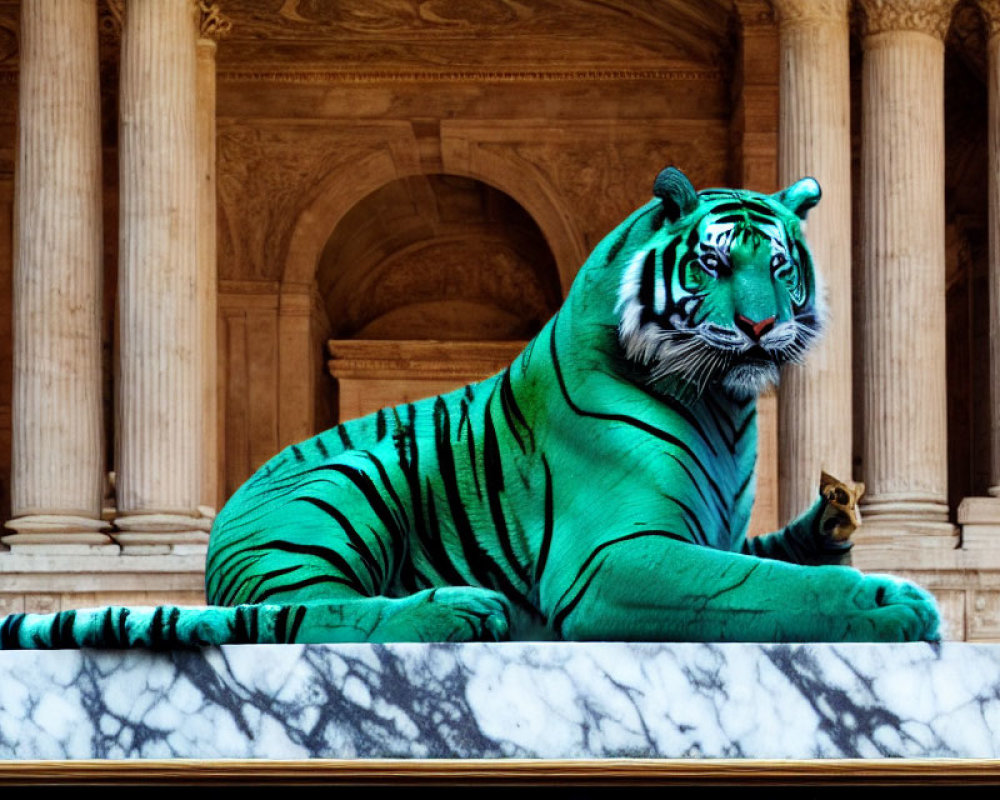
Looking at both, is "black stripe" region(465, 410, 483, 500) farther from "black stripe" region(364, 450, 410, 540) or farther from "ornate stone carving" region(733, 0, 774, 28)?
"ornate stone carving" region(733, 0, 774, 28)

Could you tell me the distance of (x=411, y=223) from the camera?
38250mm

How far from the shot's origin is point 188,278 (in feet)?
78.4

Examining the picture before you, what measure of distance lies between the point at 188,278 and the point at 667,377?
65.5ft

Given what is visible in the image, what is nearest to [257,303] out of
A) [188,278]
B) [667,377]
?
[188,278]

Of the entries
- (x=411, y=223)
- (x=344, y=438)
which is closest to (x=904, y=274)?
(x=411, y=223)

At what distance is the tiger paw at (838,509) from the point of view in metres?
4.57

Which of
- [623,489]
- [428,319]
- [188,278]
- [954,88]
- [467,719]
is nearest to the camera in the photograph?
[467,719]

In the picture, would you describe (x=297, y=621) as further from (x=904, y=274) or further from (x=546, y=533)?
(x=904, y=274)

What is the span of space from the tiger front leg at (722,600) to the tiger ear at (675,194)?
0.79 m

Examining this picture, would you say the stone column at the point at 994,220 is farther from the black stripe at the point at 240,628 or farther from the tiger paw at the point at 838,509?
the black stripe at the point at 240,628

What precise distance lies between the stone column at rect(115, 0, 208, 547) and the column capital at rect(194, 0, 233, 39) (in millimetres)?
2591

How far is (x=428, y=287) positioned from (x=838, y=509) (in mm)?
34388

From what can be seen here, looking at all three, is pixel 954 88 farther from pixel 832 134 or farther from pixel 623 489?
pixel 623 489

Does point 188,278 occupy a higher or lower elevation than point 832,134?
lower
